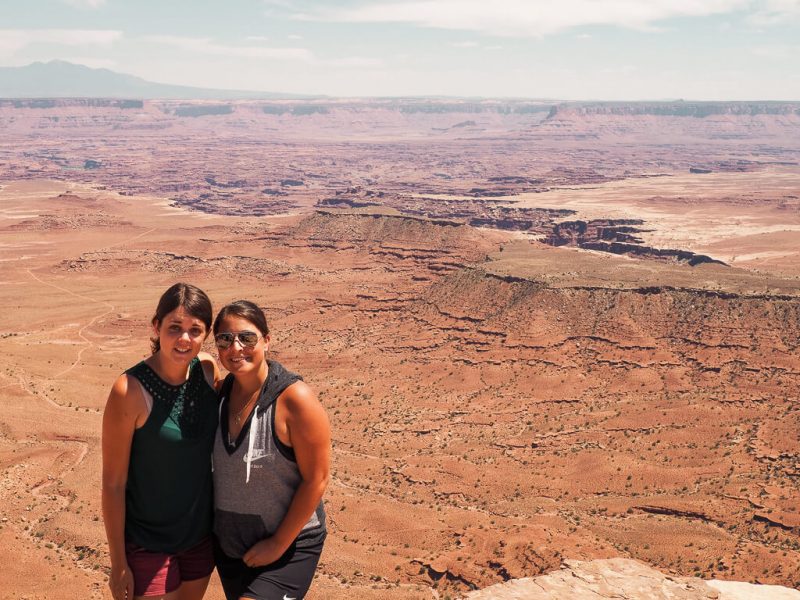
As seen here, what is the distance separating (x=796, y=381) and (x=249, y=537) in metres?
40.5

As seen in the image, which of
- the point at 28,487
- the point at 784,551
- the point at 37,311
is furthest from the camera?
the point at 37,311

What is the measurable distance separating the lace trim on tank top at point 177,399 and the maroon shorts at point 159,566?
1.00m

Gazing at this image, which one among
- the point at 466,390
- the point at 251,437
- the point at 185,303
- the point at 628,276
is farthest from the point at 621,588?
the point at 628,276

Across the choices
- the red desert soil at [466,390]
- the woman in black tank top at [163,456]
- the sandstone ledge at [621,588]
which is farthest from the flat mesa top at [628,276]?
the woman in black tank top at [163,456]

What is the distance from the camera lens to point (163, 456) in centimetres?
492

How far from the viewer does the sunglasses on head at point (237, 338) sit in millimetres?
4855

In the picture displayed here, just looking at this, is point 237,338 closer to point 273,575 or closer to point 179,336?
point 179,336

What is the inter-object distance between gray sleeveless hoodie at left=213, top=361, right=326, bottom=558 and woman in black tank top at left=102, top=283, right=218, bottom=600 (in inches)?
6.6

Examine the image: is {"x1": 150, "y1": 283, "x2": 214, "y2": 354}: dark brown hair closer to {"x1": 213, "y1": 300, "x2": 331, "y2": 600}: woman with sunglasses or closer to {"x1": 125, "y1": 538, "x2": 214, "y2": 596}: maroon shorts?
{"x1": 213, "y1": 300, "x2": 331, "y2": 600}: woman with sunglasses

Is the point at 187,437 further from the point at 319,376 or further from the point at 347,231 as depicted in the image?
the point at 347,231

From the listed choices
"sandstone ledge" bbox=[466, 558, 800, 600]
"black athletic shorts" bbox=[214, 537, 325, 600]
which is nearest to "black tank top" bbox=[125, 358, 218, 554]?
"black athletic shorts" bbox=[214, 537, 325, 600]

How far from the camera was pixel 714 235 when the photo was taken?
98938mm

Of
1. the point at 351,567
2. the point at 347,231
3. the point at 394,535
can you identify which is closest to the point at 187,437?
the point at 351,567

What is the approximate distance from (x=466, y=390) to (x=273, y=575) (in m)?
36.1
